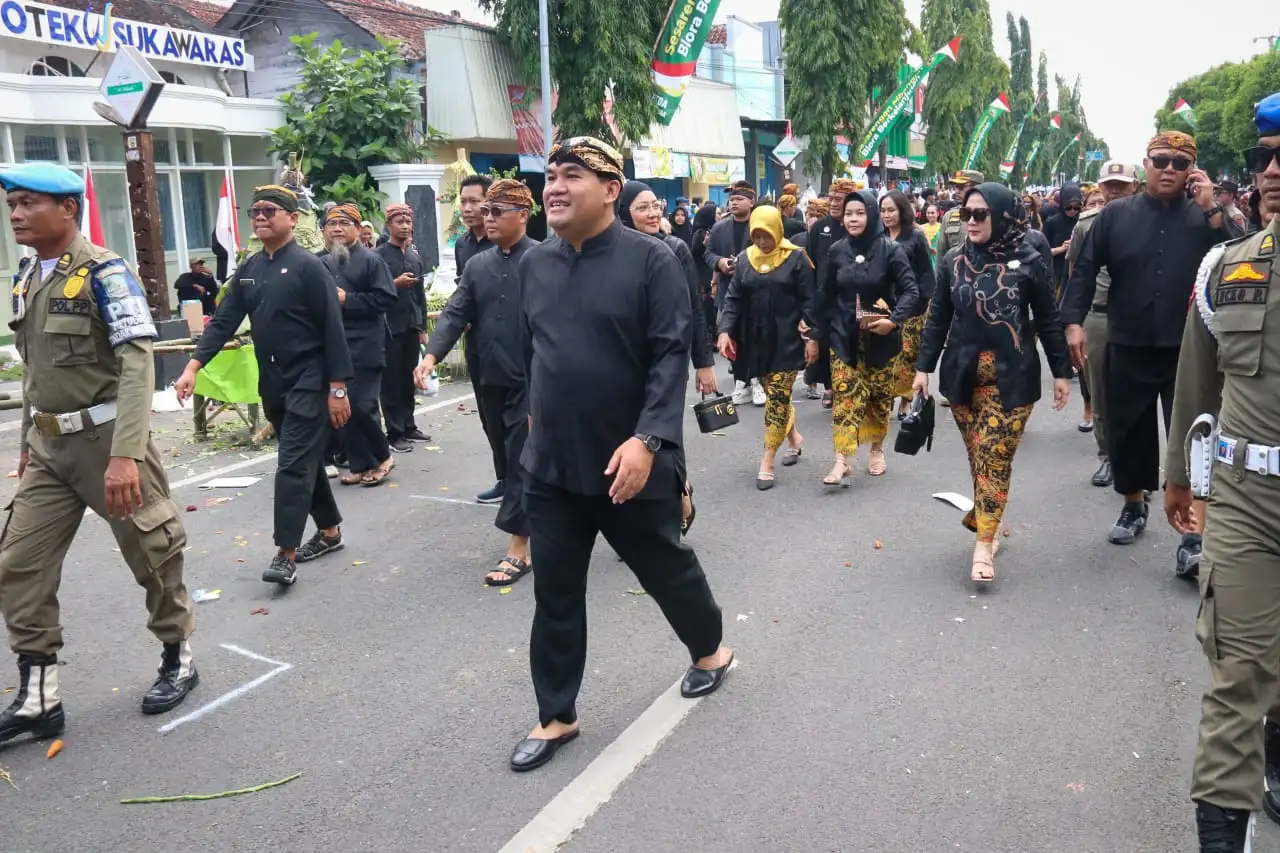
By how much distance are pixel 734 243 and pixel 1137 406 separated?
19.9 ft

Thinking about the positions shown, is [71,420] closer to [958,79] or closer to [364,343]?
[364,343]

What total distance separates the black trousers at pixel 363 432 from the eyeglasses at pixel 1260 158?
6256mm

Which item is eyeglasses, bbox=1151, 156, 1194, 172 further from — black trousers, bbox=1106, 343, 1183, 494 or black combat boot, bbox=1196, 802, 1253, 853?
black combat boot, bbox=1196, 802, 1253, 853

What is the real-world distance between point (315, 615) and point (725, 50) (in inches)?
1552

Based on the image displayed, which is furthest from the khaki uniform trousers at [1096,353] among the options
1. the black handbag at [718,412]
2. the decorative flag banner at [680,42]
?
the decorative flag banner at [680,42]

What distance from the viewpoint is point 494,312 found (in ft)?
20.2

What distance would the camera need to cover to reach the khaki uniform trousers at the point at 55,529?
407 centimetres

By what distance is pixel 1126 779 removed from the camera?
3.67 metres

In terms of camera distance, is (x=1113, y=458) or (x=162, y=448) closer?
(x=1113, y=458)

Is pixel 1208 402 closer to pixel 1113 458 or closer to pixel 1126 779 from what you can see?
pixel 1126 779

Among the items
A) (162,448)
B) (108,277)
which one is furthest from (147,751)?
(162,448)

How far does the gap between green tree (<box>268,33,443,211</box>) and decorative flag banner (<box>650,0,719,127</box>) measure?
5175 millimetres

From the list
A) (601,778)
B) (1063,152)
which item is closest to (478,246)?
(601,778)

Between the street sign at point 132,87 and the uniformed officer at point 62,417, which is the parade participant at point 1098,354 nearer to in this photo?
the uniformed officer at point 62,417
